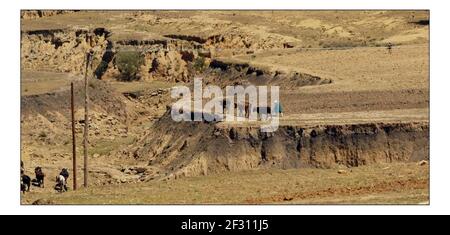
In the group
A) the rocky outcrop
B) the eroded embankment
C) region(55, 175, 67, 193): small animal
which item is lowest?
region(55, 175, 67, 193): small animal

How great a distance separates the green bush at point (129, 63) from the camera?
68.4 m

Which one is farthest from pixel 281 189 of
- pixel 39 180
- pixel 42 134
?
pixel 42 134

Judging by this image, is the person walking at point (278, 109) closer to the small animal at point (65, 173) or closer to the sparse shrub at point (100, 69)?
the small animal at point (65, 173)

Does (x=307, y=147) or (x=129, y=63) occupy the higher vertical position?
(x=129, y=63)

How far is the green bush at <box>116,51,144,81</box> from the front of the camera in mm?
68375

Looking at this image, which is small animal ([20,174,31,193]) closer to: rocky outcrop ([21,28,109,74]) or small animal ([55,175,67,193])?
small animal ([55,175,67,193])

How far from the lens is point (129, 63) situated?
68.8 metres

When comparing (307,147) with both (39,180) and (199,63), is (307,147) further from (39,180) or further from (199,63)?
(199,63)

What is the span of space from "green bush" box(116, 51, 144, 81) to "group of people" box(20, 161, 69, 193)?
85.3 ft

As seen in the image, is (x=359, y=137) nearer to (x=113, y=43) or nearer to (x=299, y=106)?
(x=299, y=106)

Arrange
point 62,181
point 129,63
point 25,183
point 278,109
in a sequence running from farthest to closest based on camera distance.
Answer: point 129,63
point 278,109
point 62,181
point 25,183

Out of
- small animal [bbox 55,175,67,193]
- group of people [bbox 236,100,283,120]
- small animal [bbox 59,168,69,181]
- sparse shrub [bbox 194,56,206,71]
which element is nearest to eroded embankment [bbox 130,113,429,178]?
group of people [bbox 236,100,283,120]

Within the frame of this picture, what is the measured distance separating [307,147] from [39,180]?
855cm

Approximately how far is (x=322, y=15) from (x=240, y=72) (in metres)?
16.1
